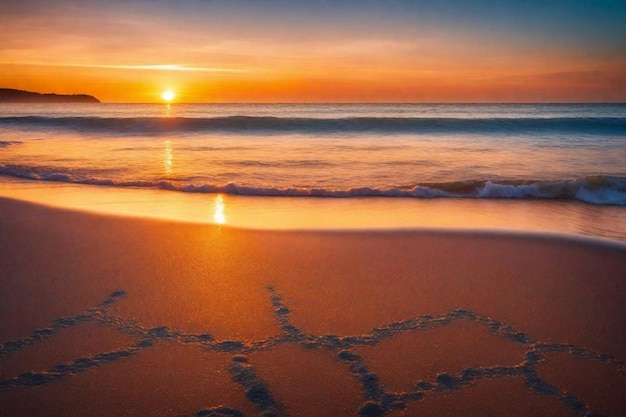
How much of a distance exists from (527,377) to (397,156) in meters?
12.1

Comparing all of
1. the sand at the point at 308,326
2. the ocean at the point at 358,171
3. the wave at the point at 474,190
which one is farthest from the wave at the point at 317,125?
the sand at the point at 308,326

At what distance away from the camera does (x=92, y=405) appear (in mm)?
2275

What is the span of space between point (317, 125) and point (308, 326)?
79.8 ft

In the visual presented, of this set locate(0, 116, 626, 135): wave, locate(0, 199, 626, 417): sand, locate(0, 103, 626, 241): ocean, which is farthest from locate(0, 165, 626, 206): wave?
locate(0, 116, 626, 135): wave

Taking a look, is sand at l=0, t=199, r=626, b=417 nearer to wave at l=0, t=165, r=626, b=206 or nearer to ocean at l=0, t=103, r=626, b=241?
ocean at l=0, t=103, r=626, b=241

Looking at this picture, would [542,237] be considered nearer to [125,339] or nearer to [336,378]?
[336,378]

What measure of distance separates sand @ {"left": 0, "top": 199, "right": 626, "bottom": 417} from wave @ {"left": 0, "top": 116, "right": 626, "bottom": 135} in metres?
20.5

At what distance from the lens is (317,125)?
26750 mm

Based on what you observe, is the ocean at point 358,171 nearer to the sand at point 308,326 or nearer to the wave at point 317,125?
the wave at point 317,125

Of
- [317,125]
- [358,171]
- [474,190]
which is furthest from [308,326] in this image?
[317,125]

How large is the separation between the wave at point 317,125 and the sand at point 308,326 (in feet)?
67.2

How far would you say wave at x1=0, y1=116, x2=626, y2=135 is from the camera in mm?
24953

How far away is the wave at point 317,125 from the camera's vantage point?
25.0 meters

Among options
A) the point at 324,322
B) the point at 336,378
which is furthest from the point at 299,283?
the point at 336,378
